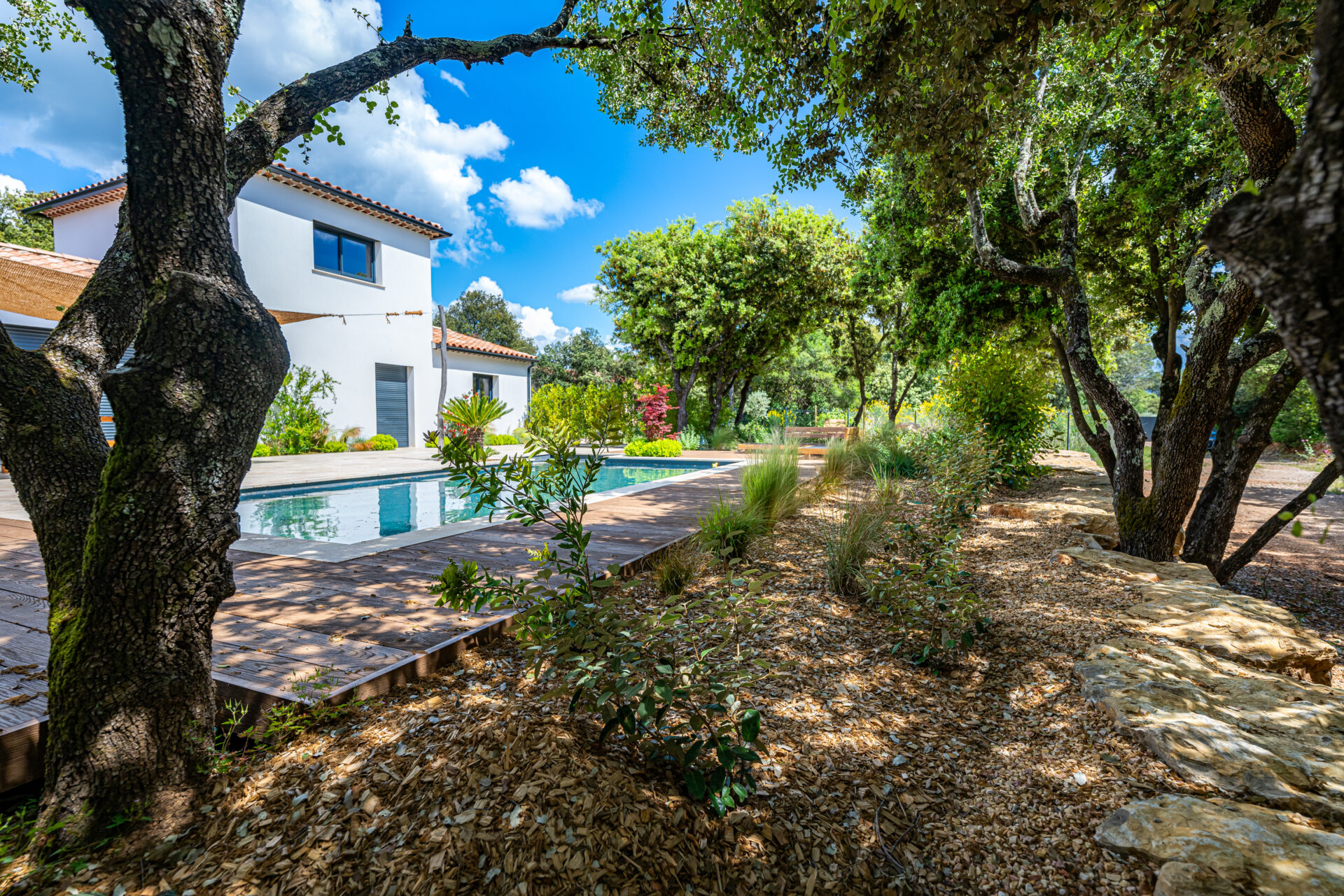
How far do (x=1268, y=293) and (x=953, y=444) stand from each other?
451cm

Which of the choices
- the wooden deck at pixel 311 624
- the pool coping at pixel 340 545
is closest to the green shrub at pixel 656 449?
the pool coping at pixel 340 545

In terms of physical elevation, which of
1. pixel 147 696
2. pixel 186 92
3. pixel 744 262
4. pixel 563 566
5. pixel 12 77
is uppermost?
pixel 744 262

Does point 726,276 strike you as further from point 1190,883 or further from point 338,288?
point 1190,883

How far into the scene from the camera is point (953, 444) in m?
4.82

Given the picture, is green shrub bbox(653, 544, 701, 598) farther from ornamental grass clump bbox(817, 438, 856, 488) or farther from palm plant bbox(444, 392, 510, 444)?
ornamental grass clump bbox(817, 438, 856, 488)

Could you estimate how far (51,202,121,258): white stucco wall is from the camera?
10.7 m

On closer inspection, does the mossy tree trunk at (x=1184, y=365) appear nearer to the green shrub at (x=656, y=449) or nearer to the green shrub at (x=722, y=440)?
the green shrub at (x=656, y=449)

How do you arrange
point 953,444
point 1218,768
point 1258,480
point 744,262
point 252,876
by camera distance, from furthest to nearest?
1. point 744,262
2. point 1258,480
3. point 953,444
4. point 1218,768
5. point 252,876

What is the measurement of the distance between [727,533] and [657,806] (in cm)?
218

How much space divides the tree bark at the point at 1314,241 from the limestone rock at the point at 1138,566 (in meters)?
3.04

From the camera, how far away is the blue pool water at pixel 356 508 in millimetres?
5240

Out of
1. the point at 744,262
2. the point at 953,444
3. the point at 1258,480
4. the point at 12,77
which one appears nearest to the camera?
the point at 12,77

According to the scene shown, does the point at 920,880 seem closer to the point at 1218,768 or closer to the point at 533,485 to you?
the point at 1218,768

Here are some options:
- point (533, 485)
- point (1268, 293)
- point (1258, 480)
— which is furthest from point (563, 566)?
point (1258, 480)
